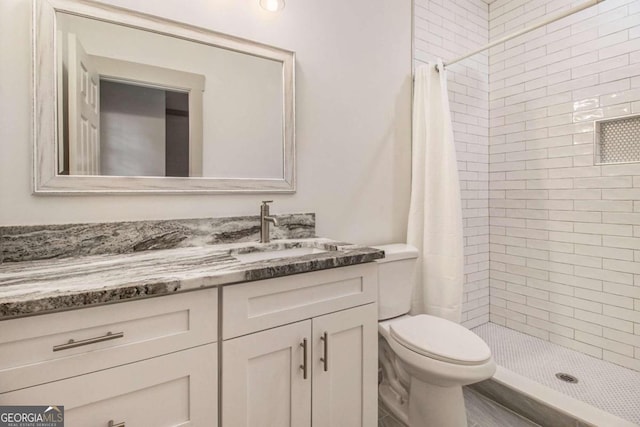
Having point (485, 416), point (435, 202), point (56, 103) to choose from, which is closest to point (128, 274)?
point (56, 103)

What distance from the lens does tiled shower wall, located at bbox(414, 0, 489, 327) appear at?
2301 millimetres

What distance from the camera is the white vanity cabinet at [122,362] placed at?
747 millimetres

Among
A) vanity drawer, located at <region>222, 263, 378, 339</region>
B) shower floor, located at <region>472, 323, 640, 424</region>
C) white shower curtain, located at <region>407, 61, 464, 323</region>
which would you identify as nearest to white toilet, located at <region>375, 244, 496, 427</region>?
white shower curtain, located at <region>407, 61, 464, 323</region>

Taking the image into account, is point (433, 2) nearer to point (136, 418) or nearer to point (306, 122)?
point (306, 122)

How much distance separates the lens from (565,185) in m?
2.18

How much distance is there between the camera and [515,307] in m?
2.46

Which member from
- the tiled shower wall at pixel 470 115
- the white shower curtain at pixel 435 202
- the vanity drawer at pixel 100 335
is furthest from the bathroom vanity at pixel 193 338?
the tiled shower wall at pixel 470 115

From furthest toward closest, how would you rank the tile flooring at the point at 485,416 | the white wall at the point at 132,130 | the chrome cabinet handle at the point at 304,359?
the tile flooring at the point at 485,416 → the white wall at the point at 132,130 → the chrome cabinet handle at the point at 304,359

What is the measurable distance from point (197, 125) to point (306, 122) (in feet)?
1.86

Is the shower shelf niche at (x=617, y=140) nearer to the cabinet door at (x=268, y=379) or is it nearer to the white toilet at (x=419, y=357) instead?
→ the white toilet at (x=419, y=357)

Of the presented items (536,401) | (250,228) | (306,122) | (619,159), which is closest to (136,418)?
(250,228)

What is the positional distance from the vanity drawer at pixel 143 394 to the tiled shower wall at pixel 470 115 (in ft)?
6.89

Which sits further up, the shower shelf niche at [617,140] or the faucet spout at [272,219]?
the shower shelf niche at [617,140]

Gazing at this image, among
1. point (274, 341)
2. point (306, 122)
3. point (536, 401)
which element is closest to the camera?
point (274, 341)
